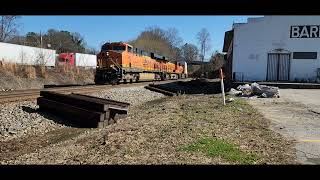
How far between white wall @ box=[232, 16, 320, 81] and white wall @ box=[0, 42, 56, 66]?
76.3 feet

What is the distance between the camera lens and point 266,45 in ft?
110

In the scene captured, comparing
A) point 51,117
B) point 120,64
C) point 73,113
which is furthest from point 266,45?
point 51,117

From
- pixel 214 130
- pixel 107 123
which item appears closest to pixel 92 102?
pixel 107 123

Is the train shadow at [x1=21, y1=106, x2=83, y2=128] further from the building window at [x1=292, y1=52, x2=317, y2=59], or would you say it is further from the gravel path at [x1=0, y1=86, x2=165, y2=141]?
the building window at [x1=292, y1=52, x2=317, y2=59]

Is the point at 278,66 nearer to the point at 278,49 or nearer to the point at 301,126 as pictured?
the point at 278,49

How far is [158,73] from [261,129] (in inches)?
1542

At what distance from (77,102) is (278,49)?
2300 centimetres

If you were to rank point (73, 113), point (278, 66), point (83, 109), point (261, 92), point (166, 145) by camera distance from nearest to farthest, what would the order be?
point (166, 145) < point (83, 109) < point (73, 113) < point (261, 92) < point (278, 66)

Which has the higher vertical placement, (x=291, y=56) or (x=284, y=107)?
(x=291, y=56)

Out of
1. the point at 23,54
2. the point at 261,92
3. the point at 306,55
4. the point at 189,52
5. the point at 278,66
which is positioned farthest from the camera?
the point at 189,52

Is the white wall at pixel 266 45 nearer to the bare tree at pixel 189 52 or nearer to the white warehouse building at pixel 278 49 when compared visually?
the white warehouse building at pixel 278 49

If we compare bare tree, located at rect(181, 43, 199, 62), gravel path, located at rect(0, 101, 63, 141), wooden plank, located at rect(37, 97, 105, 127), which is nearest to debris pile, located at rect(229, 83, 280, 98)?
wooden plank, located at rect(37, 97, 105, 127)
